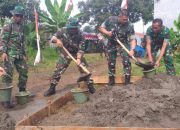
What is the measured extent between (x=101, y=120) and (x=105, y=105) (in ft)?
2.14

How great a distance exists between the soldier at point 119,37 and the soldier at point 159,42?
1.34ft

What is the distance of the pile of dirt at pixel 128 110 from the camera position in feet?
16.0

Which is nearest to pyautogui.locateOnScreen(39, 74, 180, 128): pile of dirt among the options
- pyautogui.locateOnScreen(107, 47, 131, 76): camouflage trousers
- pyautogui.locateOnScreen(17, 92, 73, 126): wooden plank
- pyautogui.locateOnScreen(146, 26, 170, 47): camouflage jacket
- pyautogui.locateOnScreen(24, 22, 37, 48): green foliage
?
pyautogui.locateOnScreen(17, 92, 73, 126): wooden plank

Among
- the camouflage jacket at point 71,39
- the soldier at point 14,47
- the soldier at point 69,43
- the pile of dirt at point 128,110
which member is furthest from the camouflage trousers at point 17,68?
the pile of dirt at point 128,110

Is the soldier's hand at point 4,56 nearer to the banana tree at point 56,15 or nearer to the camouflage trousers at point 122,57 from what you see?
the camouflage trousers at point 122,57

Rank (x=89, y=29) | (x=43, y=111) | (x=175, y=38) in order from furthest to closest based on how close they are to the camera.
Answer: (x=89, y=29), (x=175, y=38), (x=43, y=111)

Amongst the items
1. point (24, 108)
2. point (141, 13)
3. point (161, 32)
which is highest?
point (141, 13)

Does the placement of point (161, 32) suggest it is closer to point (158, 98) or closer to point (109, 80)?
point (109, 80)

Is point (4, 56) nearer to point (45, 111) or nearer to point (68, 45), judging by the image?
point (68, 45)

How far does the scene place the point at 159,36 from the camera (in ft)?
28.0

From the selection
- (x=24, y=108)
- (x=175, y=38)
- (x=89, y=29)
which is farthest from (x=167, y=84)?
(x=89, y=29)

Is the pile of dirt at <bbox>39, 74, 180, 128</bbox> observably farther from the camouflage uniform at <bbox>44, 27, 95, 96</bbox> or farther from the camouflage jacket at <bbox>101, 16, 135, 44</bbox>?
the camouflage jacket at <bbox>101, 16, 135, 44</bbox>

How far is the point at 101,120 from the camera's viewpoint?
493 centimetres

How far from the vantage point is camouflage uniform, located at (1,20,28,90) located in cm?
774
